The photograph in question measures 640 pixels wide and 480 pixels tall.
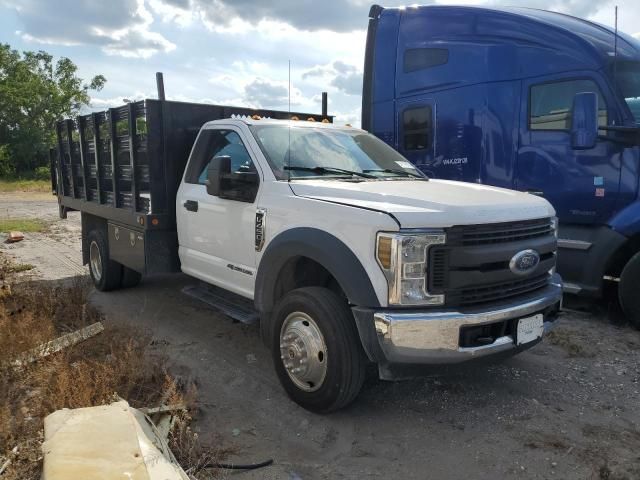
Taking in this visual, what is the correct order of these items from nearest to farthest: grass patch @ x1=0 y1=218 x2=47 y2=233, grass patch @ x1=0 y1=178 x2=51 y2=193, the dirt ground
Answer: the dirt ground < grass patch @ x1=0 y1=218 x2=47 y2=233 < grass patch @ x1=0 y1=178 x2=51 y2=193

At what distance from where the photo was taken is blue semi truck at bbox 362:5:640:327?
5.50 meters

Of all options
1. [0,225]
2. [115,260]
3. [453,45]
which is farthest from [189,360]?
[0,225]

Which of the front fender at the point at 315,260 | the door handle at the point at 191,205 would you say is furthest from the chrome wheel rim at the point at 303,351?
the door handle at the point at 191,205

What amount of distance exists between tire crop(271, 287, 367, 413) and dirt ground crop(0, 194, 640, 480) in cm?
21

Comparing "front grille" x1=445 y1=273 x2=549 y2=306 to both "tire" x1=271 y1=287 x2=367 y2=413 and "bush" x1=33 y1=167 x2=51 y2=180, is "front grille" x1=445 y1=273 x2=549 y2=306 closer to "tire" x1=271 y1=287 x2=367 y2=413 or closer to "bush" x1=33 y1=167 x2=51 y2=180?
"tire" x1=271 y1=287 x2=367 y2=413

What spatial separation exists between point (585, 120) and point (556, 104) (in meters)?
0.60

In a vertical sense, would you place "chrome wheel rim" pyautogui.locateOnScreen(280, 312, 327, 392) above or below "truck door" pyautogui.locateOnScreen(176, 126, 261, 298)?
Result: below

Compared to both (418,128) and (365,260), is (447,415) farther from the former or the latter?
(418,128)

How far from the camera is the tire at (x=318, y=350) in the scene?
3.46m

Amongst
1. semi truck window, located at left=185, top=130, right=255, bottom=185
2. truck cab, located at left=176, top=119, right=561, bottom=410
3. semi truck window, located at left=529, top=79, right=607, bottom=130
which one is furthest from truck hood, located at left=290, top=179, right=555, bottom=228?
semi truck window, located at left=529, top=79, right=607, bottom=130

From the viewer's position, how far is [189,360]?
4.72m

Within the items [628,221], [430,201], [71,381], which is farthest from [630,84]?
[71,381]

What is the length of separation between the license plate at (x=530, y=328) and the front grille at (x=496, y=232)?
53cm

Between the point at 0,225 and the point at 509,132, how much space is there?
1211 cm
